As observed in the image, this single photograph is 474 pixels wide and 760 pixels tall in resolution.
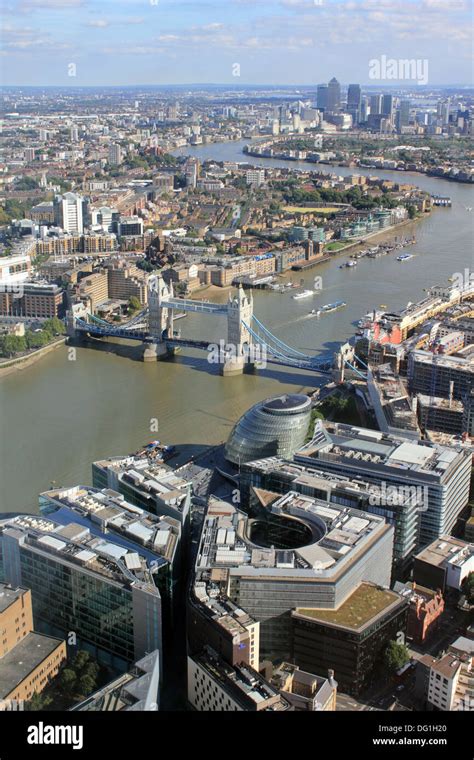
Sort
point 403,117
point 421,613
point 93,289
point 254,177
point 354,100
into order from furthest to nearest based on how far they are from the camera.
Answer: point 354,100 → point 403,117 → point 254,177 → point 93,289 → point 421,613

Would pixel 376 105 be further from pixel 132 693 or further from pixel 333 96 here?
pixel 132 693

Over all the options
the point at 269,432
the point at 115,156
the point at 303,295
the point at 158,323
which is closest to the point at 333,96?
the point at 115,156

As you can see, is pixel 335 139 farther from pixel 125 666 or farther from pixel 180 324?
pixel 125 666

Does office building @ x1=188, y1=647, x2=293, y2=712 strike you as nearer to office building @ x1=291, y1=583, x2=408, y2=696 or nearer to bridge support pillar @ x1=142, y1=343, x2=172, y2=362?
office building @ x1=291, y1=583, x2=408, y2=696

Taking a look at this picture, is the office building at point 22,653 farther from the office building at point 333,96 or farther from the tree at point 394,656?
the office building at point 333,96

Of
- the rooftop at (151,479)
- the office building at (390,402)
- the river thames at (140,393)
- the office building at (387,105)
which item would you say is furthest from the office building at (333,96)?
the rooftop at (151,479)

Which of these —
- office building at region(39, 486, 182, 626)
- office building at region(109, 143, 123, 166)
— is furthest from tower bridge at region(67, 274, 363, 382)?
office building at region(109, 143, 123, 166)
